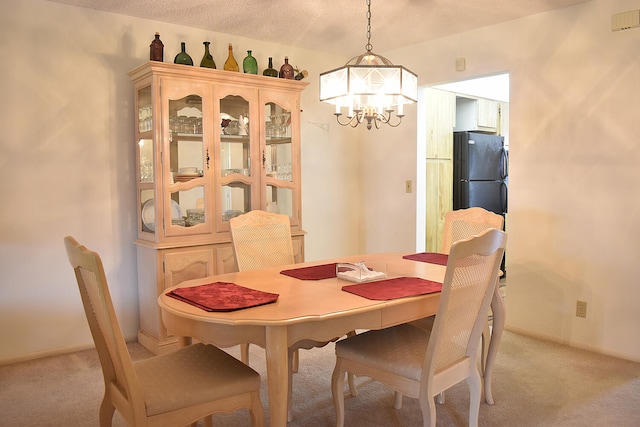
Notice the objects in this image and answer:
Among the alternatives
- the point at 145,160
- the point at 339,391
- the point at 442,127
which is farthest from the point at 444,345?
the point at 442,127

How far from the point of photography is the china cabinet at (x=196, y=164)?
135 inches

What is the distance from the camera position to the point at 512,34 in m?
3.80

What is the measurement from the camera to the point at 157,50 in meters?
3.46

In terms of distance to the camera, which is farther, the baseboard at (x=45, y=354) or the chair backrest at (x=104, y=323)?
the baseboard at (x=45, y=354)

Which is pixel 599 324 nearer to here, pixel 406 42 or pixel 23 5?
pixel 406 42

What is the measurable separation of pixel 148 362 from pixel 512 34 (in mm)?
3319

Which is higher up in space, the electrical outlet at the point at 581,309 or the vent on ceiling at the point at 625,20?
the vent on ceiling at the point at 625,20

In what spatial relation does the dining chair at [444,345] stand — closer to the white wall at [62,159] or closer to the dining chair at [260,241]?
the dining chair at [260,241]

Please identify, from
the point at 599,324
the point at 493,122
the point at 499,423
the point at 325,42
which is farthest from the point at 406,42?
the point at 499,423

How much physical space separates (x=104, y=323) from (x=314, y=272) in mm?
1115

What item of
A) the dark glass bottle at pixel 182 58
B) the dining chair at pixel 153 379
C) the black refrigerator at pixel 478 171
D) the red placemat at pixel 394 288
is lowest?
the dining chair at pixel 153 379

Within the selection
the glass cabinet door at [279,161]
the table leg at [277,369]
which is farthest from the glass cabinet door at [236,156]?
the table leg at [277,369]

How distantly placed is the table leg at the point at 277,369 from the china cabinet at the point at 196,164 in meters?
1.81

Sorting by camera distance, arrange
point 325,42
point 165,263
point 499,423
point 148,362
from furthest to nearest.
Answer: point 325,42 < point 165,263 < point 499,423 < point 148,362
